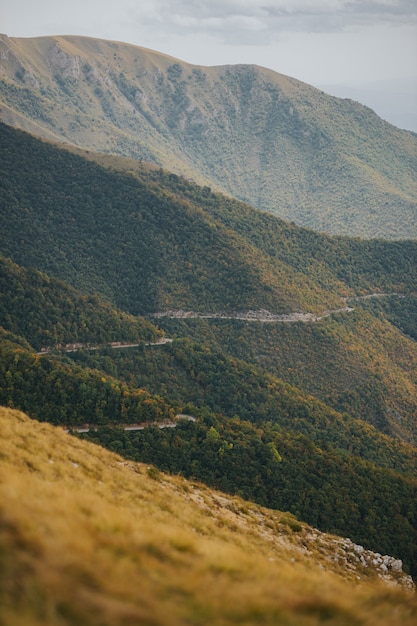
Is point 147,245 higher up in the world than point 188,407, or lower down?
higher up

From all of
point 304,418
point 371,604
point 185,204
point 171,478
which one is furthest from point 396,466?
point 185,204

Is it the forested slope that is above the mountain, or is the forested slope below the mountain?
below

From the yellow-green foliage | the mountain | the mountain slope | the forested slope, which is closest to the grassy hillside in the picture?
the forested slope

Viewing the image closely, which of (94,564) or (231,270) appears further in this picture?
(231,270)

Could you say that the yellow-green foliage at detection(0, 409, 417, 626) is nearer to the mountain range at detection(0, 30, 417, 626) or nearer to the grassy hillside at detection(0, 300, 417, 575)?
the mountain range at detection(0, 30, 417, 626)

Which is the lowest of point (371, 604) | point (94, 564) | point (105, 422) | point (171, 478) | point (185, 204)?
point (105, 422)

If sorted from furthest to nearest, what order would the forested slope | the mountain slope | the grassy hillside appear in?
the mountain slope → the forested slope → the grassy hillside

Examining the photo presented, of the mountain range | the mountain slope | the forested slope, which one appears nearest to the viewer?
the mountain range

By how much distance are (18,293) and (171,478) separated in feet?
261

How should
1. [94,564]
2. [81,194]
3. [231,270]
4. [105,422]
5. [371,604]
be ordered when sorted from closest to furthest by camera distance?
[94,564], [371,604], [105,422], [231,270], [81,194]

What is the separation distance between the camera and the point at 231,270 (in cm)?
15938

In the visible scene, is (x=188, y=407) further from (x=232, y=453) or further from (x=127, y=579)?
(x=127, y=579)

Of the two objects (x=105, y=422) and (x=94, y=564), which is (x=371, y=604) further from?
(x=105, y=422)

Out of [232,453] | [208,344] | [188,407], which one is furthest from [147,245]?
[232,453]
